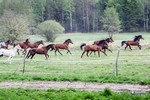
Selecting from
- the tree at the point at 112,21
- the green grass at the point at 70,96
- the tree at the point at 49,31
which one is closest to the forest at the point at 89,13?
the tree at the point at 112,21

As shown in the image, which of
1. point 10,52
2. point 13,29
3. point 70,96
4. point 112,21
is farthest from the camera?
point 112,21

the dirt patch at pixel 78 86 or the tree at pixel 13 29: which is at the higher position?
the tree at pixel 13 29

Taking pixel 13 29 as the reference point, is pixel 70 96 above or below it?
below

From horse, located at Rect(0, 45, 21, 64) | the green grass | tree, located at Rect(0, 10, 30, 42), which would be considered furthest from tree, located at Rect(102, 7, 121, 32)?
the green grass

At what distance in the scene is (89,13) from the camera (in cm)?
11356

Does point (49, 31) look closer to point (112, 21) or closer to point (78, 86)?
point (112, 21)

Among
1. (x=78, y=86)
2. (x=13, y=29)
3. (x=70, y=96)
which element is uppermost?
(x=13, y=29)

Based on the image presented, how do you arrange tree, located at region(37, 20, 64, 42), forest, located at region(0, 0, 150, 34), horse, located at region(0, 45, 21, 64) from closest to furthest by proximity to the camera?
horse, located at region(0, 45, 21, 64) < tree, located at region(37, 20, 64, 42) < forest, located at region(0, 0, 150, 34)

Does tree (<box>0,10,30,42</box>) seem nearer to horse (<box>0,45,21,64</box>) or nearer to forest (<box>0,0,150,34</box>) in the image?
forest (<box>0,0,150,34</box>)

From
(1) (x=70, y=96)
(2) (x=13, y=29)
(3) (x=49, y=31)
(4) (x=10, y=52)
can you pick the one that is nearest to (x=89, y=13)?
(3) (x=49, y=31)

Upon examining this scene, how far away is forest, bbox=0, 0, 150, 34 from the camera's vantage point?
8321 cm

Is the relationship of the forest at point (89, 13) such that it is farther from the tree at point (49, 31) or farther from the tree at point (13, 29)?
the tree at point (13, 29)

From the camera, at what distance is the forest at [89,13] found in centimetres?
8321

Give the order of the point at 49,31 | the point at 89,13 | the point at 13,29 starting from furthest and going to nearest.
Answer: the point at 89,13, the point at 49,31, the point at 13,29
